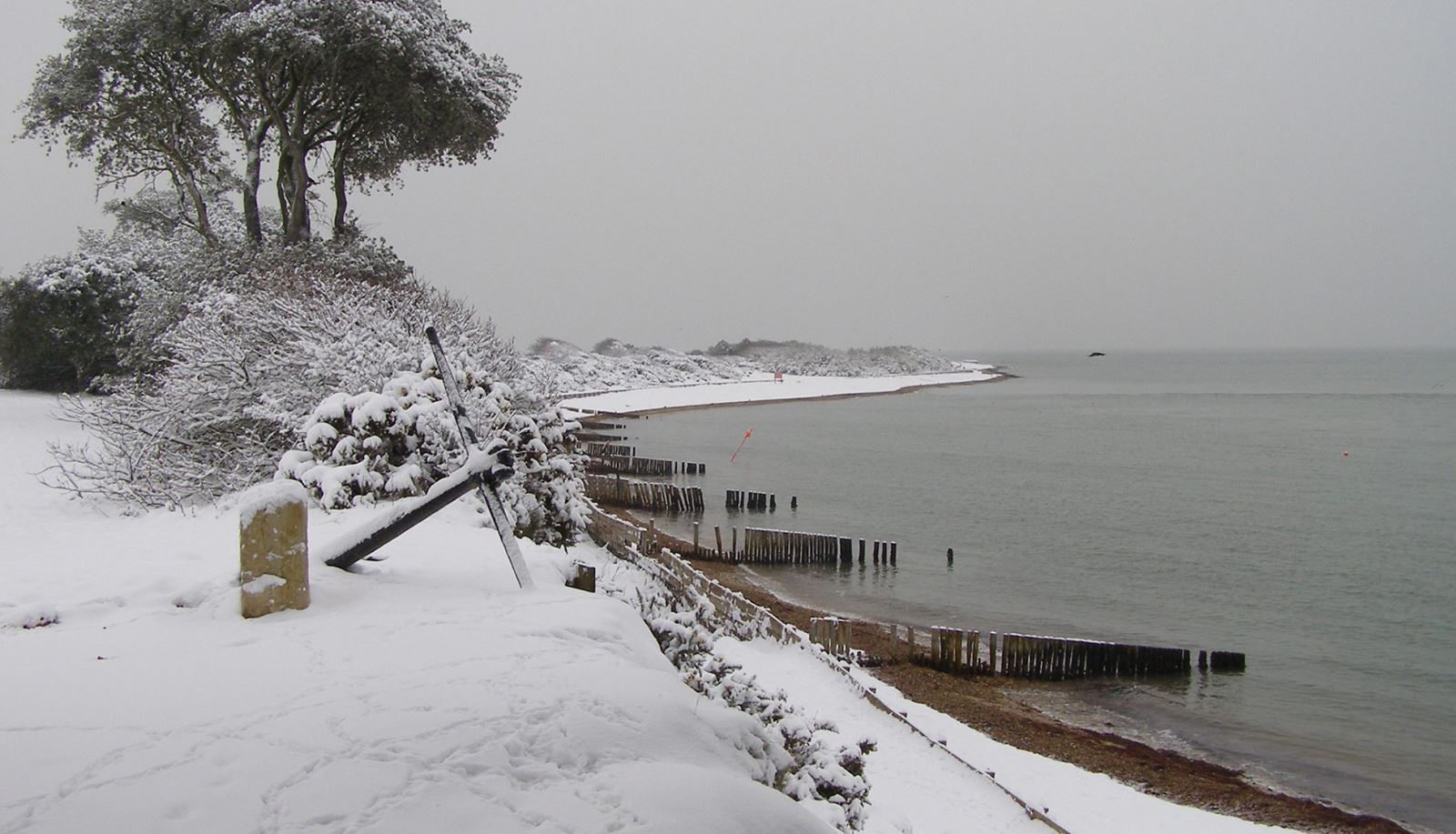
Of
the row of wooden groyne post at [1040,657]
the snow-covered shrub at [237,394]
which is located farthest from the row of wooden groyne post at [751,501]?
the snow-covered shrub at [237,394]

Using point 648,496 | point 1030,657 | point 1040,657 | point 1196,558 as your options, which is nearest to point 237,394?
point 1030,657

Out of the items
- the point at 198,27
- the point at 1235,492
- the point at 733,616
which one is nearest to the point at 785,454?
the point at 1235,492

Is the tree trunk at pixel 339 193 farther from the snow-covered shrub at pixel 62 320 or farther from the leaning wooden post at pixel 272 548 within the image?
the leaning wooden post at pixel 272 548

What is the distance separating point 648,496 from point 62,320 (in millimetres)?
18069

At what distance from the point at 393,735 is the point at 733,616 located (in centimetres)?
978

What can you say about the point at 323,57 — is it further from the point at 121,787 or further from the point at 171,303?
the point at 121,787

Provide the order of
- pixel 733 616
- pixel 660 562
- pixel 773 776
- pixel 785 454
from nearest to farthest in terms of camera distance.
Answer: pixel 773 776 → pixel 733 616 → pixel 660 562 → pixel 785 454

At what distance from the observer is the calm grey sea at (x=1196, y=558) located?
14531 mm

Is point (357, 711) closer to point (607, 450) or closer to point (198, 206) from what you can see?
point (198, 206)

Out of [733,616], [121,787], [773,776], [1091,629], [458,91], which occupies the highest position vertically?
[458,91]

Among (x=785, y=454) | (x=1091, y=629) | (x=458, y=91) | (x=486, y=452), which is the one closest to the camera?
(x=486, y=452)

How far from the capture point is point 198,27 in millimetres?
22578

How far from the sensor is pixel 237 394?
14.5 metres

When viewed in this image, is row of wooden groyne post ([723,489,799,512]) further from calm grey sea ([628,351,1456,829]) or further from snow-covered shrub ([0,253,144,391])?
snow-covered shrub ([0,253,144,391])
